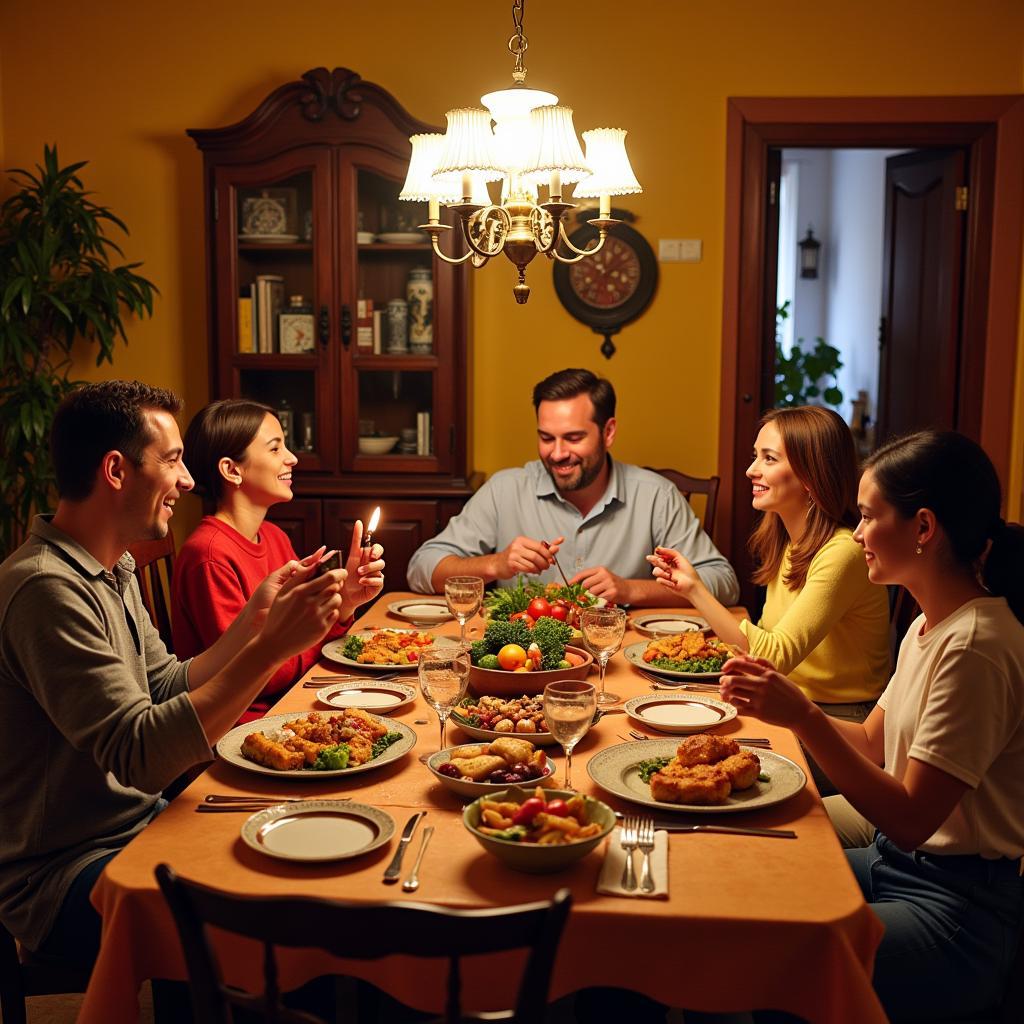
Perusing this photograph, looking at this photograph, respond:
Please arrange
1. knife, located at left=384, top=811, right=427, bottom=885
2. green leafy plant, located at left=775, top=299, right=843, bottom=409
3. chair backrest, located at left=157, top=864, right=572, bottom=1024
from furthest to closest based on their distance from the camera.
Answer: green leafy plant, located at left=775, top=299, right=843, bottom=409 → knife, located at left=384, top=811, right=427, bottom=885 → chair backrest, located at left=157, top=864, right=572, bottom=1024

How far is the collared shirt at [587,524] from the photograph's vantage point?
334 cm

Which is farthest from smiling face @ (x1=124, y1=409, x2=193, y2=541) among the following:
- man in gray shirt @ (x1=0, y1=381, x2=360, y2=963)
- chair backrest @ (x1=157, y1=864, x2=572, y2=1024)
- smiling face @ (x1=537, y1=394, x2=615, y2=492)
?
smiling face @ (x1=537, y1=394, x2=615, y2=492)

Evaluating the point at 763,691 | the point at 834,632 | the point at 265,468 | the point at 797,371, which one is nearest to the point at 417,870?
the point at 763,691

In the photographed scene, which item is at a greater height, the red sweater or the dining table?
the red sweater

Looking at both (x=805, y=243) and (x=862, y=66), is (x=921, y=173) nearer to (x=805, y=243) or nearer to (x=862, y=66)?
(x=862, y=66)

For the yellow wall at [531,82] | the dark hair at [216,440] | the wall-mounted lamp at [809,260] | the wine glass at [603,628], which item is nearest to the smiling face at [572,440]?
the dark hair at [216,440]

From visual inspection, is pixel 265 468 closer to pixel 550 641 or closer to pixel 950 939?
pixel 550 641

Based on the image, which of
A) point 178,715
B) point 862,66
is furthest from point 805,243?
point 178,715

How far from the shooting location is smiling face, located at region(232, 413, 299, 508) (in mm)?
2658

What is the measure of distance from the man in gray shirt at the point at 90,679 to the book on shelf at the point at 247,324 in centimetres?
223

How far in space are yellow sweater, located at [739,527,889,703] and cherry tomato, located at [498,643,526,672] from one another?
0.57m

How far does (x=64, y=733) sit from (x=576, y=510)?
200cm

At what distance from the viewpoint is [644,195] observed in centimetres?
425

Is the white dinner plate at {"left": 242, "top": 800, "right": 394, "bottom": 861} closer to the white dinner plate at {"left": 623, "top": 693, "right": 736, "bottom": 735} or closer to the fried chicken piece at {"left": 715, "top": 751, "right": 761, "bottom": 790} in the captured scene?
the fried chicken piece at {"left": 715, "top": 751, "right": 761, "bottom": 790}
